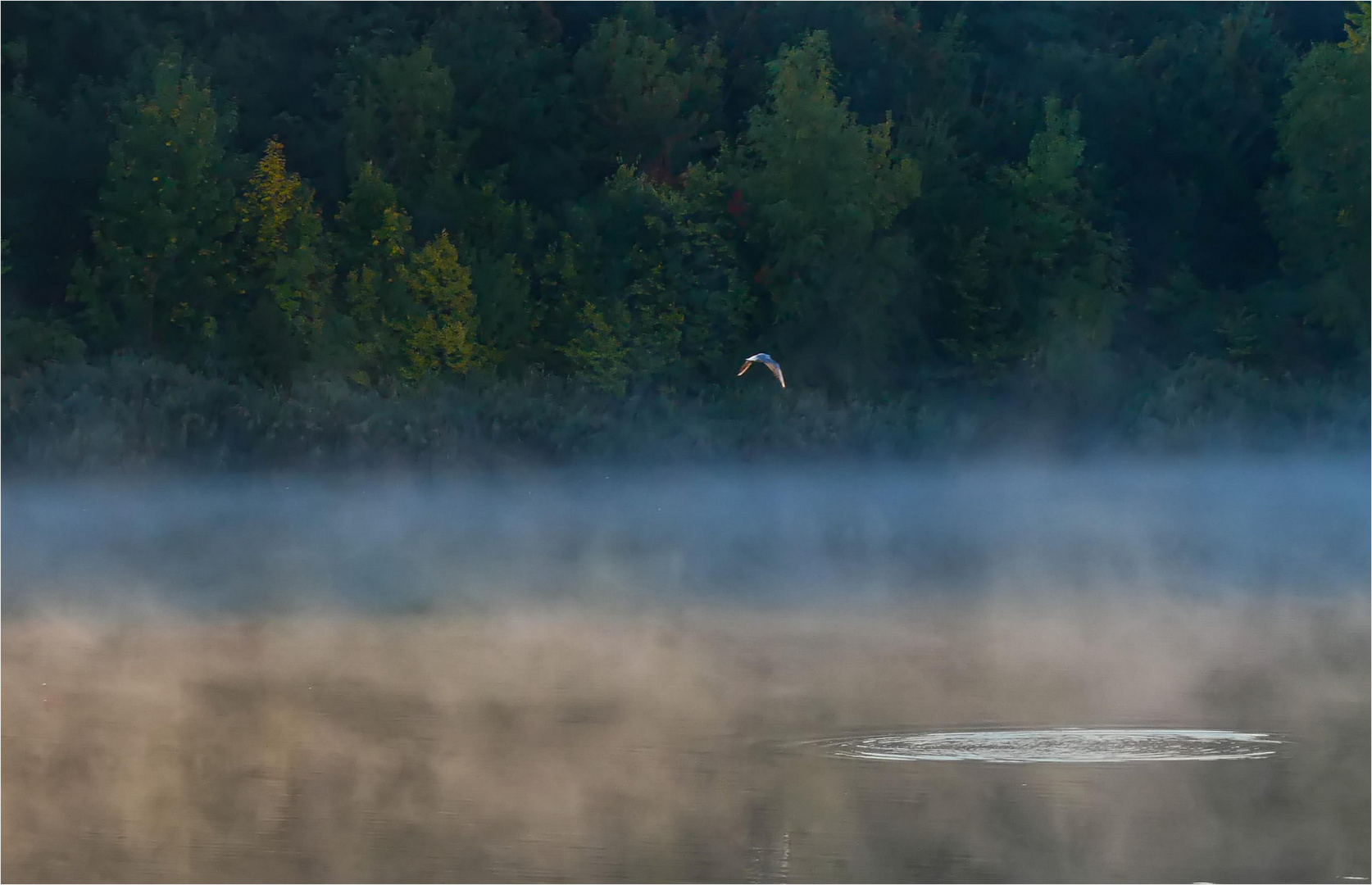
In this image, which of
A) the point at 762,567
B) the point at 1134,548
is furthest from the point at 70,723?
the point at 1134,548

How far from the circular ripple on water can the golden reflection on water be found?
18cm

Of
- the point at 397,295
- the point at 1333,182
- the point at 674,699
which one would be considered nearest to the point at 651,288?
the point at 397,295

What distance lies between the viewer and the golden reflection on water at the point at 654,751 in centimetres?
795

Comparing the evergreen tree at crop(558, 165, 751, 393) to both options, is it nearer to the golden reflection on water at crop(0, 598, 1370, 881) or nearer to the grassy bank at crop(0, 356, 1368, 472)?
the grassy bank at crop(0, 356, 1368, 472)

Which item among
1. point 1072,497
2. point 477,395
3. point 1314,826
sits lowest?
point 1314,826

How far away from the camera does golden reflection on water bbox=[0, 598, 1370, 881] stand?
7.95 m

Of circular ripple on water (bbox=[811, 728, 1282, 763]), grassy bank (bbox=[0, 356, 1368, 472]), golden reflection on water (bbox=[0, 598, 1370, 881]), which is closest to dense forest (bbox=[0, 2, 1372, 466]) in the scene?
grassy bank (bbox=[0, 356, 1368, 472])

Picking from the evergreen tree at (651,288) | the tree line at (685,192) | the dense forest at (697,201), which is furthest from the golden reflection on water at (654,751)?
the evergreen tree at (651,288)

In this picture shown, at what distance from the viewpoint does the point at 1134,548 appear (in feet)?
62.6

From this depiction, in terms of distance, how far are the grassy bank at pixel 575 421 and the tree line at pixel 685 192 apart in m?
1.58

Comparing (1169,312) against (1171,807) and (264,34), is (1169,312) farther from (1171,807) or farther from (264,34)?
(1171,807)

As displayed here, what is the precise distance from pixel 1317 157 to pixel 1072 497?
16.9 metres

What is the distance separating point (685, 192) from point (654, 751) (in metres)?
29.8

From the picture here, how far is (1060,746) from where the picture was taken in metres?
9.82
